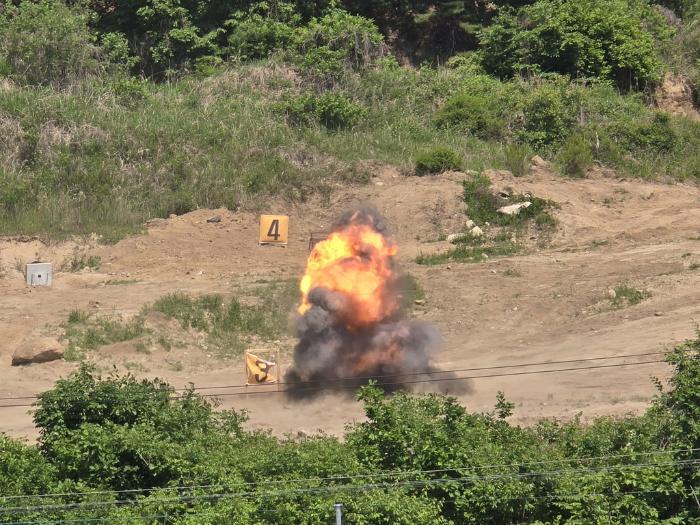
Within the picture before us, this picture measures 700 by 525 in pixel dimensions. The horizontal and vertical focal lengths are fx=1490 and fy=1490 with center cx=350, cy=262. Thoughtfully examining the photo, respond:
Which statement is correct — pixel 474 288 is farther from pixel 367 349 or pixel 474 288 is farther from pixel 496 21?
pixel 496 21

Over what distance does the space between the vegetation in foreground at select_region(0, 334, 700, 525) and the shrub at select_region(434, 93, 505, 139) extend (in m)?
19.1

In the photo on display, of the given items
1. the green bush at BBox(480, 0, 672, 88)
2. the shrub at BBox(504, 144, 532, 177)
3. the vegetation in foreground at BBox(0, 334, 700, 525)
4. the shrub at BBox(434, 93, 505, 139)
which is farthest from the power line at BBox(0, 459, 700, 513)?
the green bush at BBox(480, 0, 672, 88)

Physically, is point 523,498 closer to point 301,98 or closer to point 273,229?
point 273,229

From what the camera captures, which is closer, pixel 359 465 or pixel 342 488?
pixel 342 488

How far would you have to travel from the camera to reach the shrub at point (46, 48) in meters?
48.9

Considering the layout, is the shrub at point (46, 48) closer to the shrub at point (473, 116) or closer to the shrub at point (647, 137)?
the shrub at point (473, 116)

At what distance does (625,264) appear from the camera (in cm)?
3891

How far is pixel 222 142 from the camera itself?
4569 cm

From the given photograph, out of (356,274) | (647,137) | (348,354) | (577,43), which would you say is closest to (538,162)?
(647,137)

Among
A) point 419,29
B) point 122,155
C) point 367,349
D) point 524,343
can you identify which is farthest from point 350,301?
point 419,29

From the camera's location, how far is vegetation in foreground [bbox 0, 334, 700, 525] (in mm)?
24469

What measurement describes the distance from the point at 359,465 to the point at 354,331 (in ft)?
23.7

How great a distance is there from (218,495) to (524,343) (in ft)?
41.3

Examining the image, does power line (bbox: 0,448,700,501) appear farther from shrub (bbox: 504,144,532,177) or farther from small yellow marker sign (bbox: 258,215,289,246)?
shrub (bbox: 504,144,532,177)
